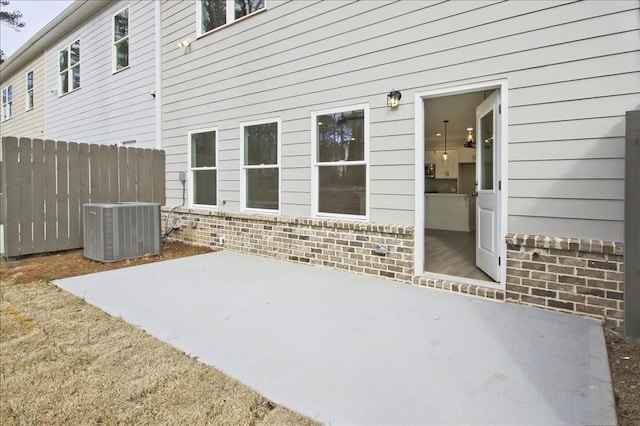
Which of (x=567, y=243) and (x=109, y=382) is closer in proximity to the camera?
(x=109, y=382)

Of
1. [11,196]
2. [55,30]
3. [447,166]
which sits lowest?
[11,196]

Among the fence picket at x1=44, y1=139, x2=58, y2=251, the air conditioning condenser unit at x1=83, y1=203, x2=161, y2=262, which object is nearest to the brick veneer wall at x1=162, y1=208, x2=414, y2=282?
the air conditioning condenser unit at x1=83, y1=203, x2=161, y2=262

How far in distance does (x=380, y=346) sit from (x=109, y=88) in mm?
9848

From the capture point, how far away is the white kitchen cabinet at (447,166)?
11875 millimetres

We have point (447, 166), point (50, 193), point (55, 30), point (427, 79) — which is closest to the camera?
point (427, 79)

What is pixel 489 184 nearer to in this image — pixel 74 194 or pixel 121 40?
pixel 74 194

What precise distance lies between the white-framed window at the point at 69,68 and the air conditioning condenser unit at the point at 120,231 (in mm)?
7089

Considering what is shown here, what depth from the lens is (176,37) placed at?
24.6 ft

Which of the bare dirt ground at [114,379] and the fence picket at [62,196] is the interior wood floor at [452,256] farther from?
the fence picket at [62,196]

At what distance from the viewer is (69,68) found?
10992mm

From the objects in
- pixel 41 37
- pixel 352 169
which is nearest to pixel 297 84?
pixel 352 169

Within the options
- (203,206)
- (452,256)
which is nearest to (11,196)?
(203,206)

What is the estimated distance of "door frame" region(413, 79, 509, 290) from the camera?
3.72 m

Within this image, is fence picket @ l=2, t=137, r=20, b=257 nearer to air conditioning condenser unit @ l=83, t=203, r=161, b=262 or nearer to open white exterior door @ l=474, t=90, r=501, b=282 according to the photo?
air conditioning condenser unit @ l=83, t=203, r=161, b=262
